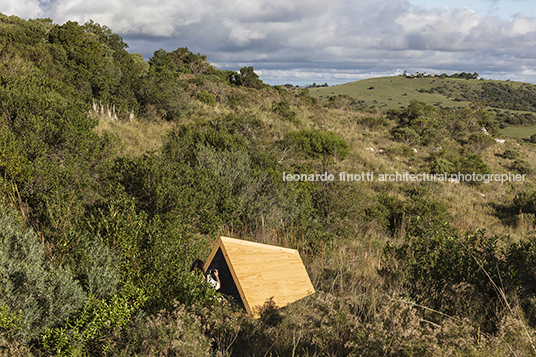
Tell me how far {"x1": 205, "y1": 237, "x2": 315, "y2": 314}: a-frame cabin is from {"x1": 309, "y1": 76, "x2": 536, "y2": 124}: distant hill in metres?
71.2

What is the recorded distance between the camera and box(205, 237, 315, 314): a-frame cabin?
2963 millimetres

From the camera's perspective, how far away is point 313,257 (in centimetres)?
484

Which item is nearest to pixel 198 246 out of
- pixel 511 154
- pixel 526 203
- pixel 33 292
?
pixel 33 292

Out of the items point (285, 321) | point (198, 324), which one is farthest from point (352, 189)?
point (198, 324)

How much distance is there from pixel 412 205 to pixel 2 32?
19786 mm

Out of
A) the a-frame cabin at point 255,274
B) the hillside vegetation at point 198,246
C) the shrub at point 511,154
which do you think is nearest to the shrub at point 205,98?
the hillside vegetation at point 198,246

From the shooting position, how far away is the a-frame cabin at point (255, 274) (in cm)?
296

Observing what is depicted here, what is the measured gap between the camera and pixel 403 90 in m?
88.3

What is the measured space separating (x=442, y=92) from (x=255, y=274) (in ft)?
328

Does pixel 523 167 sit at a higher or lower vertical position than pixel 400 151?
lower

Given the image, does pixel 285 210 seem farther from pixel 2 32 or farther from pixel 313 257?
pixel 2 32

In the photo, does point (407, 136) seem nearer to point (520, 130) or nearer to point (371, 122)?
point (371, 122)

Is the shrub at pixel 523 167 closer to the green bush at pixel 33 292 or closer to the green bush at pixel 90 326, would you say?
the green bush at pixel 90 326

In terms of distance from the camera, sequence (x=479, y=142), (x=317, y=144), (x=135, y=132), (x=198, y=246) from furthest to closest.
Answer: (x=479, y=142) → (x=317, y=144) → (x=135, y=132) → (x=198, y=246)
